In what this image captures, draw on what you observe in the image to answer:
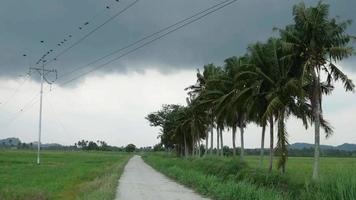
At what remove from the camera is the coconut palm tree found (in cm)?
3167

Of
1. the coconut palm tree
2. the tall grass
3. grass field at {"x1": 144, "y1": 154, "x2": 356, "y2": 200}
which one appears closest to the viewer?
grass field at {"x1": 144, "y1": 154, "x2": 356, "y2": 200}

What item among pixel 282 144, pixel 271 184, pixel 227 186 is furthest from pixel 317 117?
pixel 227 186

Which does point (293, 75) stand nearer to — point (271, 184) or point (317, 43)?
point (317, 43)

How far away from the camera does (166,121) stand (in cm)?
12738

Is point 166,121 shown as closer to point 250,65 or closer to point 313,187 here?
point 250,65

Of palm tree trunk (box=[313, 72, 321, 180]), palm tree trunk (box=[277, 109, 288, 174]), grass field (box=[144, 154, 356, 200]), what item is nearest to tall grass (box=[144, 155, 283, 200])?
grass field (box=[144, 154, 356, 200])

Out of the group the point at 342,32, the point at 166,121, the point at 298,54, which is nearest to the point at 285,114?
the point at 298,54

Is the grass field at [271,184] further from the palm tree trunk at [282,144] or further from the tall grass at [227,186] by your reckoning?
the palm tree trunk at [282,144]

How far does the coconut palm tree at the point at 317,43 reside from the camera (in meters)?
31.7

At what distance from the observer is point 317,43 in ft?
106

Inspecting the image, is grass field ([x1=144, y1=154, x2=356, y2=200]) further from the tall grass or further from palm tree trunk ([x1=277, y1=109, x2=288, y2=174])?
palm tree trunk ([x1=277, y1=109, x2=288, y2=174])

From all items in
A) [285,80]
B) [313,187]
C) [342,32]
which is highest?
[342,32]

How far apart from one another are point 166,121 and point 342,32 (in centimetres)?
9693

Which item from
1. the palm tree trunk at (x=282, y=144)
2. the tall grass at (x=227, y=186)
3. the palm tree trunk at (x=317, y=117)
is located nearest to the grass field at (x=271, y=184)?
the tall grass at (x=227, y=186)
